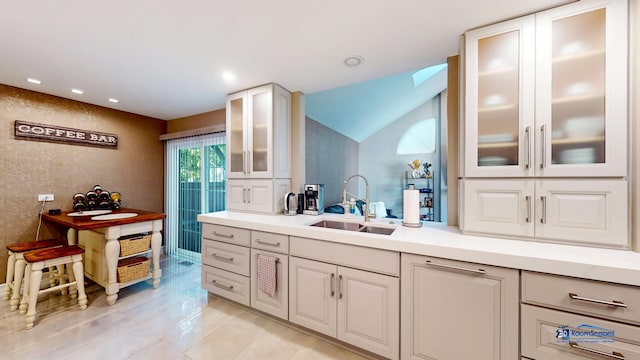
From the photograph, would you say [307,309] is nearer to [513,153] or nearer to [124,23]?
[513,153]

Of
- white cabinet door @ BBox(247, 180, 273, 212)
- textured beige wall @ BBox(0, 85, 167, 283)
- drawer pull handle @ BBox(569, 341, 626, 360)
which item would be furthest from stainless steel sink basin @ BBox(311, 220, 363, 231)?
textured beige wall @ BBox(0, 85, 167, 283)

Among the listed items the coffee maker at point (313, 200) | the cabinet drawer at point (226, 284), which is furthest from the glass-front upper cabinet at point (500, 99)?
the cabinet drawer at point (226, 284)

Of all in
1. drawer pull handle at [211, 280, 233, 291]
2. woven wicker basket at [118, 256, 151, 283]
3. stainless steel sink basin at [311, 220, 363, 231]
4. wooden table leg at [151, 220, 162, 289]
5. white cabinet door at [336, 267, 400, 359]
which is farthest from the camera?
wooden table leg at [151, 220, 162, 289]

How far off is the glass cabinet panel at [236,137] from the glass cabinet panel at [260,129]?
199 millimetres

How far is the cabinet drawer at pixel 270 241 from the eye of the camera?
1.95 meters

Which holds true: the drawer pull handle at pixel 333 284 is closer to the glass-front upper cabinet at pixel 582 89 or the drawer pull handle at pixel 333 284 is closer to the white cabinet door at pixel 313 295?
the white cabinet door at pixel 313 295

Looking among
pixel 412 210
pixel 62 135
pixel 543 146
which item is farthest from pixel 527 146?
pixel 62 135

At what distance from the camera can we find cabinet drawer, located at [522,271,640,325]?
3.35 ft

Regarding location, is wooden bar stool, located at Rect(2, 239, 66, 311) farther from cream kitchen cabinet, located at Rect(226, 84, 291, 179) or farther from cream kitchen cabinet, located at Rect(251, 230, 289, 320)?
cream kitchen cabinet, located at Rect(251, 230, 289, 320)

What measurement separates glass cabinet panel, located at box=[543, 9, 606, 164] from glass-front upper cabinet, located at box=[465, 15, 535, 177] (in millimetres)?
113

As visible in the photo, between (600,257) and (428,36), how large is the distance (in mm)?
1608

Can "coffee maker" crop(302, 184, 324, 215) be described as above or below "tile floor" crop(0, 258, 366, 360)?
above

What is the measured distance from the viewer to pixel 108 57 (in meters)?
1.98

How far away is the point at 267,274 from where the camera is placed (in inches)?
78.1
